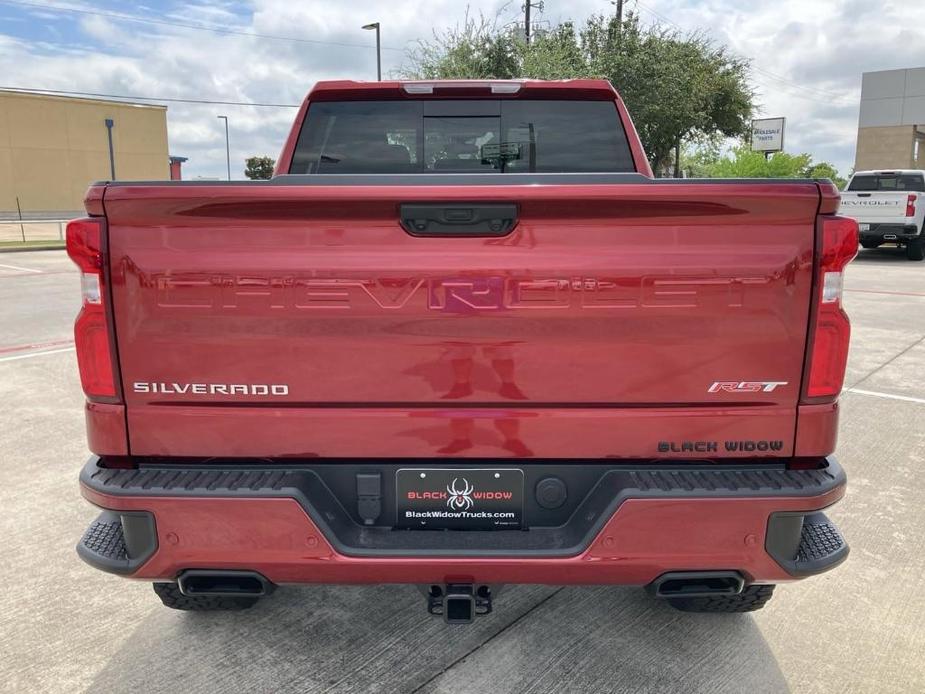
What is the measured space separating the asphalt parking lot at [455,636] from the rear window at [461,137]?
6.46 ft

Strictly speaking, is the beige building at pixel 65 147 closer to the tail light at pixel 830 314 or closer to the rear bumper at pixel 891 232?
the rear bumper at pixel 891 232

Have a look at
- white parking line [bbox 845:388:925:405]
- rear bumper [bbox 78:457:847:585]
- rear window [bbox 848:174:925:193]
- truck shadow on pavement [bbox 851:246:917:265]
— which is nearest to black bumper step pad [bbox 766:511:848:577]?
rear bumper [bbox 78:457:847:585]

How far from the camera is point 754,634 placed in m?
2.96

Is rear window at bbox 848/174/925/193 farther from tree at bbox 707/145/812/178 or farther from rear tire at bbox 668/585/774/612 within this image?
tree at bbox 707/145/812/178

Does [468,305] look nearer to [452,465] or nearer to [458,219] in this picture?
[458,219]

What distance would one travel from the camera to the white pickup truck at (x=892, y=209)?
18.1m

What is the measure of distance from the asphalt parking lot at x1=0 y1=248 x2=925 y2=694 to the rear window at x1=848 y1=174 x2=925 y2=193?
1845cm

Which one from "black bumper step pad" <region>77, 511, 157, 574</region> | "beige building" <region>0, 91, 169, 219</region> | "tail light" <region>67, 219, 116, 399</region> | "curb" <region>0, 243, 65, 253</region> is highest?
"beige building" <region>0, 91, 169, 219</region>

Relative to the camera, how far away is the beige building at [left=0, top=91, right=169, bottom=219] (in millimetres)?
48000

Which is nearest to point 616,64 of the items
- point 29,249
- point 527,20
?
point 527,20

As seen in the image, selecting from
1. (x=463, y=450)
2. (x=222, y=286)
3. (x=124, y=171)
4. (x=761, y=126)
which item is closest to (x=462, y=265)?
(x=463, y=450)

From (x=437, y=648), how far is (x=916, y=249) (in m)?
20.6

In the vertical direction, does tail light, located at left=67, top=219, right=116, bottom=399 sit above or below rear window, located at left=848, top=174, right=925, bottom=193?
below

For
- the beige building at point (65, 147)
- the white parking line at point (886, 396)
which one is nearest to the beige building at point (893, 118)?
the beige building at point (65, 147)
